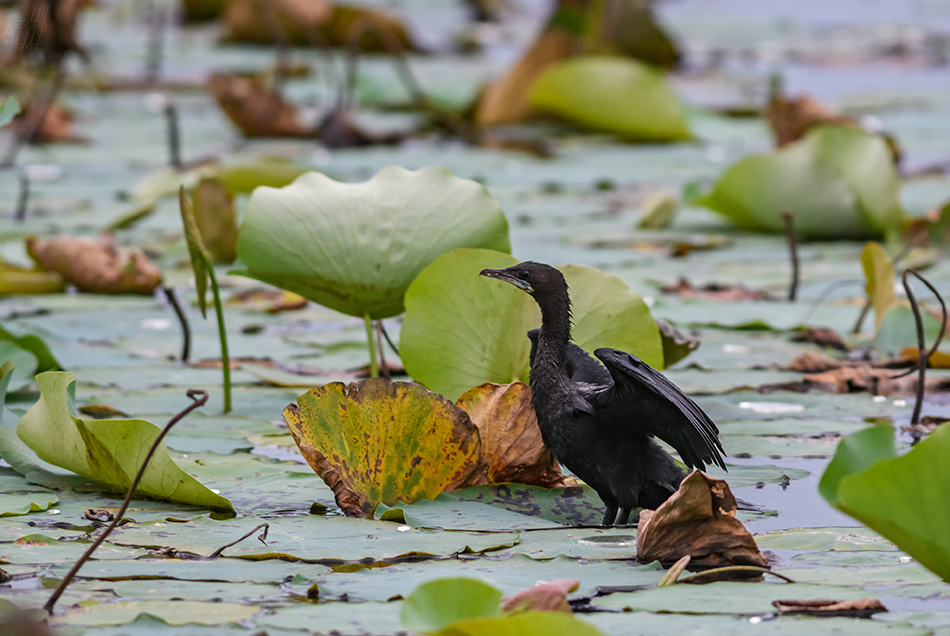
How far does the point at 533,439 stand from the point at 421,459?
0.16 m

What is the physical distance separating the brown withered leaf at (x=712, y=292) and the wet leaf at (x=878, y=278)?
57 centimetres

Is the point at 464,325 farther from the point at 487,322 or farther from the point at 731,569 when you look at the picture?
the point at 731,569

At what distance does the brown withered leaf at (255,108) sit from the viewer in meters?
5.21

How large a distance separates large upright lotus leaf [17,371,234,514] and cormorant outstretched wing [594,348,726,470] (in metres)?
0.47

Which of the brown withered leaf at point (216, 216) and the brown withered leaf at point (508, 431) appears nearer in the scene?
the brown withered leaf at point (508, 431)

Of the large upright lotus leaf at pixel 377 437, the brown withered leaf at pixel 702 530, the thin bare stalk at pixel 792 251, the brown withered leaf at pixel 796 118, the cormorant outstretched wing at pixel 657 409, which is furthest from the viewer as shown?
the brown withered leaf at pixel 796 118

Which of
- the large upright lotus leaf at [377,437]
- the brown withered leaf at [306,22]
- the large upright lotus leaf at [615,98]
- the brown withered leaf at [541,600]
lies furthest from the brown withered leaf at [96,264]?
the brown withered leaf at [306,22]

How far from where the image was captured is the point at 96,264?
2.91 meters

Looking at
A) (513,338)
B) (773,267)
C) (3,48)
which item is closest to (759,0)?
(3,48)

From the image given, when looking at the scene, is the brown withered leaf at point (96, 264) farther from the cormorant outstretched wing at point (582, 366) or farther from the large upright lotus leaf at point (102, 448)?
the cormorant outstretched wing at point (582, 366)

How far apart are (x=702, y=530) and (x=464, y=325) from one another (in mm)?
577

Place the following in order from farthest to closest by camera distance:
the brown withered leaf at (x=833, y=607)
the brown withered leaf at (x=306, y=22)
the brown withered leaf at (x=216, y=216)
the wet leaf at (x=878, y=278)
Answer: the brown withered leaf at (x=306, y=22) → the brown withered leaf at (x=216, y=216) → the wet leaf at (x=878, y=278) → the brown withered leaf at (x=833, y=607)

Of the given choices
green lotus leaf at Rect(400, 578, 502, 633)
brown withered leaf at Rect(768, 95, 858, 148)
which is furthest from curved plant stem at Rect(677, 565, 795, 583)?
brown withered leaf at Rect(768, 95, 858, 148)

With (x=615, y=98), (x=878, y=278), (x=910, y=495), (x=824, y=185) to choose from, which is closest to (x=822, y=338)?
(x=878, y=278)
